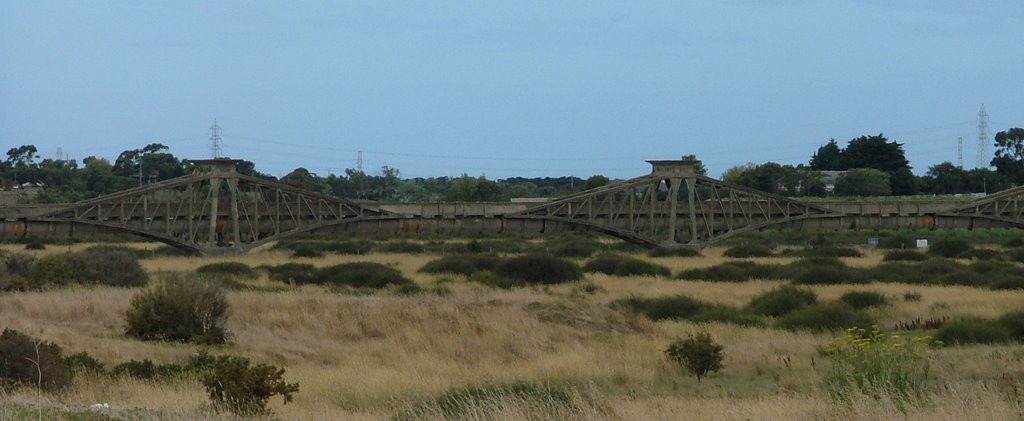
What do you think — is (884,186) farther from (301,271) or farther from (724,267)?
(301,271)

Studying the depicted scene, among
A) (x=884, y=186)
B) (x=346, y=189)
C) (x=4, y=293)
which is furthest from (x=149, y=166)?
(x=4, y=293)

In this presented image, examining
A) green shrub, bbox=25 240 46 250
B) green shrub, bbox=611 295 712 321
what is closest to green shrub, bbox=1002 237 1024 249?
green shrub, bbox=611 295 712 321

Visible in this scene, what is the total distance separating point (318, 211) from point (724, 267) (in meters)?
24.1

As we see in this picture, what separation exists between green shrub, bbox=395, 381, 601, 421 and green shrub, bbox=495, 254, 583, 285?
33613 millimetres

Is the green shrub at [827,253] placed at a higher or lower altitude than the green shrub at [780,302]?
higher

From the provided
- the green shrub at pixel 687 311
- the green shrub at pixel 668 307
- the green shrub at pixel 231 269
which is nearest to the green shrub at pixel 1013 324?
the green shrub at pixel 687 311

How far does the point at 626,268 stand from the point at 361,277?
520 inches

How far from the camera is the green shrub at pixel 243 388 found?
17500mm

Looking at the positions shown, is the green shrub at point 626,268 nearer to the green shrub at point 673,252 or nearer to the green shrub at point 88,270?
the green shrub at point 673,252

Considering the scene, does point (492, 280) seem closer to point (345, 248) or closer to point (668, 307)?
point (668, 307)

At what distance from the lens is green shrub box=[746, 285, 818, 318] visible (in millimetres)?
39250

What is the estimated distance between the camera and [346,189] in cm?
16200

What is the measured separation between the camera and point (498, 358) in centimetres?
2825

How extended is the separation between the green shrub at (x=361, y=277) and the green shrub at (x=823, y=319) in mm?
19385
